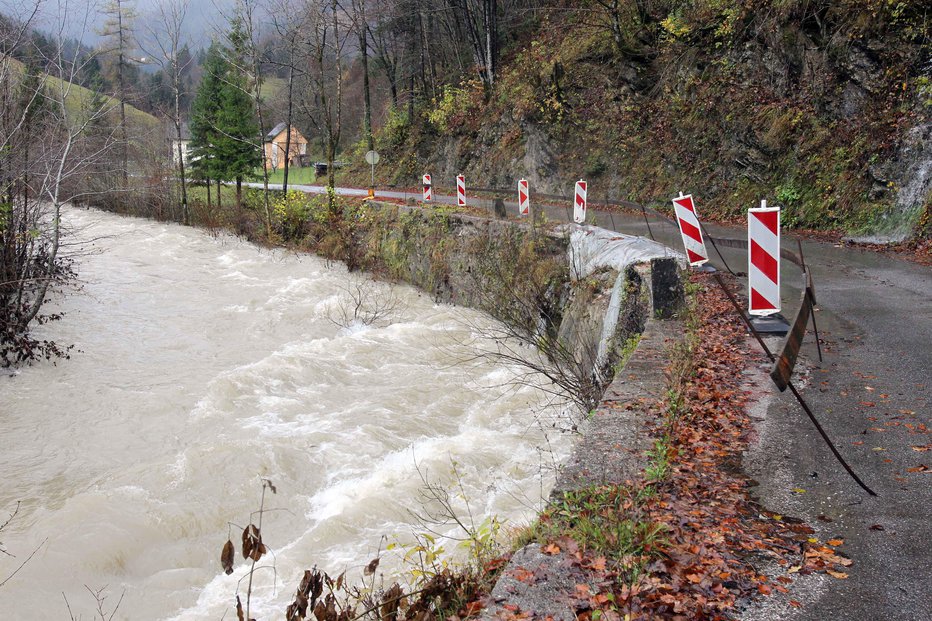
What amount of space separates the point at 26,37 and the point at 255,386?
770 cm

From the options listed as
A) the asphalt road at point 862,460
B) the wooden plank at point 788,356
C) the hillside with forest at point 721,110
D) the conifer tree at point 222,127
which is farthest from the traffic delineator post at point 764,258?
the conifer tree at point 222,127

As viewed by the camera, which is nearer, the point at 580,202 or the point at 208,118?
Result: the point at 580,202

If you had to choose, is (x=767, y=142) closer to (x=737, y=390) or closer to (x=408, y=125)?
(x=737, y=390)

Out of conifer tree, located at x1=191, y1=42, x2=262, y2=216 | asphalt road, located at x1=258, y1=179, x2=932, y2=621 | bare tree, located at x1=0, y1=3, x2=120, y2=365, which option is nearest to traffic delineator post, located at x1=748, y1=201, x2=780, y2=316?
asphalt road, located at x1=258, y1=179, x2=932, y2=621

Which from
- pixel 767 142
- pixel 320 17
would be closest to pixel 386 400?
pixel 767 142

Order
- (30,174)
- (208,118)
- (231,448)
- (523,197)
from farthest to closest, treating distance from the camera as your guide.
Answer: (208,118)
(523,197)
(30,174)
(231,448)

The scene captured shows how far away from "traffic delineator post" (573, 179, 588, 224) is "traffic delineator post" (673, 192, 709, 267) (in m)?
5.39

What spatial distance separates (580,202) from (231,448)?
914 cm

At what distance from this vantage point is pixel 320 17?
25.6m

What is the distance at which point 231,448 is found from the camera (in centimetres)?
823

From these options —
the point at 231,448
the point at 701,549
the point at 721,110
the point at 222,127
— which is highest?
the point at 222,127

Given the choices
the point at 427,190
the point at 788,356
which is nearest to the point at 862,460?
the point at 788,356

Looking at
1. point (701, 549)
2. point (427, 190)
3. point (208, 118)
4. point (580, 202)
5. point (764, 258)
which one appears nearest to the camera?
point (701, 549)

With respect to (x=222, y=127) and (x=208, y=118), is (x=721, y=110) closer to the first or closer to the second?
(x=222, y=127)
